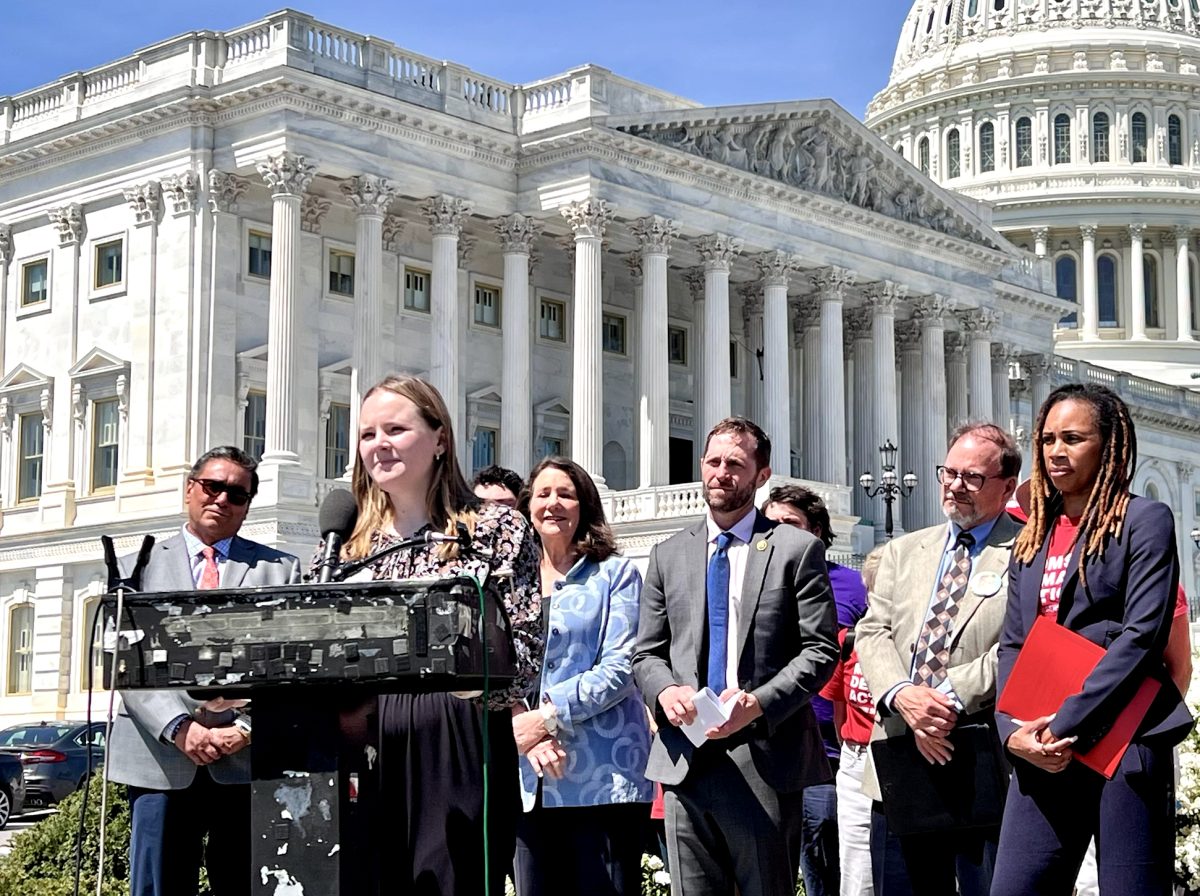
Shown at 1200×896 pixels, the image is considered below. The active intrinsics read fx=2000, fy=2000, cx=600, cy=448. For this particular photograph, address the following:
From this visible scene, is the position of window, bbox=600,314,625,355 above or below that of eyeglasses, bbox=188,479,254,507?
above

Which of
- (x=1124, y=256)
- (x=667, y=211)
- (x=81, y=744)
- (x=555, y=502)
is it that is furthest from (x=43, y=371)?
(x=1124, y=256)

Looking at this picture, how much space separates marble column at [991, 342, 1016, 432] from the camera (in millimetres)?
60644

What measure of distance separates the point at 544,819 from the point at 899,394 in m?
51.2

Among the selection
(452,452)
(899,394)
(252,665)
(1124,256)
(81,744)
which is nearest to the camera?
(252,665)

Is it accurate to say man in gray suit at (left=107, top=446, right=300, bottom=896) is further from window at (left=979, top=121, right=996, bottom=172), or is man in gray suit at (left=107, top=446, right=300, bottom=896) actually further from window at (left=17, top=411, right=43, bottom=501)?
window at (left=979, top=121, right=996, bottom=172)

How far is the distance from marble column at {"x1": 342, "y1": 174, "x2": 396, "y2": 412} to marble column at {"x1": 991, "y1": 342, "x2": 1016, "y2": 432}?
23.3 meters

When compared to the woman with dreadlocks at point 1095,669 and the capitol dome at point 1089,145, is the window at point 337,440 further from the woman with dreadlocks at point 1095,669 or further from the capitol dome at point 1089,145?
the capitol dome at point 1089,145

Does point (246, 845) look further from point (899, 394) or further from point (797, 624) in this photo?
point (899, 394)

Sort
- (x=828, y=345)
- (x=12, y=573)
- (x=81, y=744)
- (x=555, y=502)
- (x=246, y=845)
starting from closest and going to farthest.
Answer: (x=246, y=845) < (x=555, y=502) < (x=81, y=744) < (x=12, y=573) < (x=828, y=345)

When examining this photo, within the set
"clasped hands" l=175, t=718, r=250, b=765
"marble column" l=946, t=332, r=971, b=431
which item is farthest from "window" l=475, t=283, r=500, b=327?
"clasped hands" l=175, t=718, r=250, b=765

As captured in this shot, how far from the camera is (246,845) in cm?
851

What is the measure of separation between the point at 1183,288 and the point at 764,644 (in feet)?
302

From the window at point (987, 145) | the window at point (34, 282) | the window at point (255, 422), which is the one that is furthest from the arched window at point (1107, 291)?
the window at point (34, 282)

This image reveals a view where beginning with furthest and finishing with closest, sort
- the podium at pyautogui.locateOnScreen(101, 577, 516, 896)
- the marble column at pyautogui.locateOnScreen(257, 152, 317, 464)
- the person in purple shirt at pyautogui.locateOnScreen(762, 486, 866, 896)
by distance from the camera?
the marble column at pyautogui.locateOnScreen(257, 152, 317, 464), the person in purple shirt at pyautogui.locateOnScreen(762, 486, 866, 896), the podium at pyautogui.locateOnScreen(101, 577, 516, 896)
